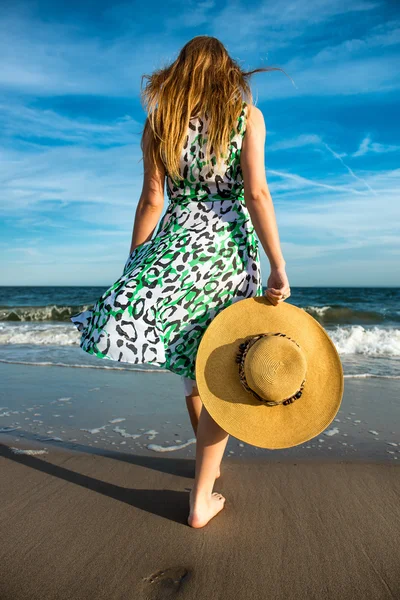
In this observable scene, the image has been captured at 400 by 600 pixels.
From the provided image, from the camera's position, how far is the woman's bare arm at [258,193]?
212cm

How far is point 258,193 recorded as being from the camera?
2.12m

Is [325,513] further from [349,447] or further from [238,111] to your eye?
[238,111]

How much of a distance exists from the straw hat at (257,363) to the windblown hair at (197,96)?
74 cm

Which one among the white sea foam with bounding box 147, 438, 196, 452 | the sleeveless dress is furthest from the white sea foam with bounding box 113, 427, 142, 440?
the sleeveless dress

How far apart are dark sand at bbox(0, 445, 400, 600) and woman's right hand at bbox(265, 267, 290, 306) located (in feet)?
3.34

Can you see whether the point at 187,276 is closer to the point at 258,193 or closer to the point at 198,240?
the point at 198,240

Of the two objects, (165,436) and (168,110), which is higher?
(168,110)

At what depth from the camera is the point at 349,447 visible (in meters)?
3.25

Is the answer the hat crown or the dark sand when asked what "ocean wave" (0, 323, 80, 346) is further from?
the hat crown

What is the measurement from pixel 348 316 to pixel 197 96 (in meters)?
15.1

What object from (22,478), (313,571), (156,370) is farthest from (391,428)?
(156,370)

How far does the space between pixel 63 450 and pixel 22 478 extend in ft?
1.64

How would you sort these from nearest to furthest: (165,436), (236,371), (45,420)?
(236,371), (165,436), (45,420)

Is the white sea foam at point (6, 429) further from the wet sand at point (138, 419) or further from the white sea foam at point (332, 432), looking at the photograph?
the white sea foam at point (332, 432)
